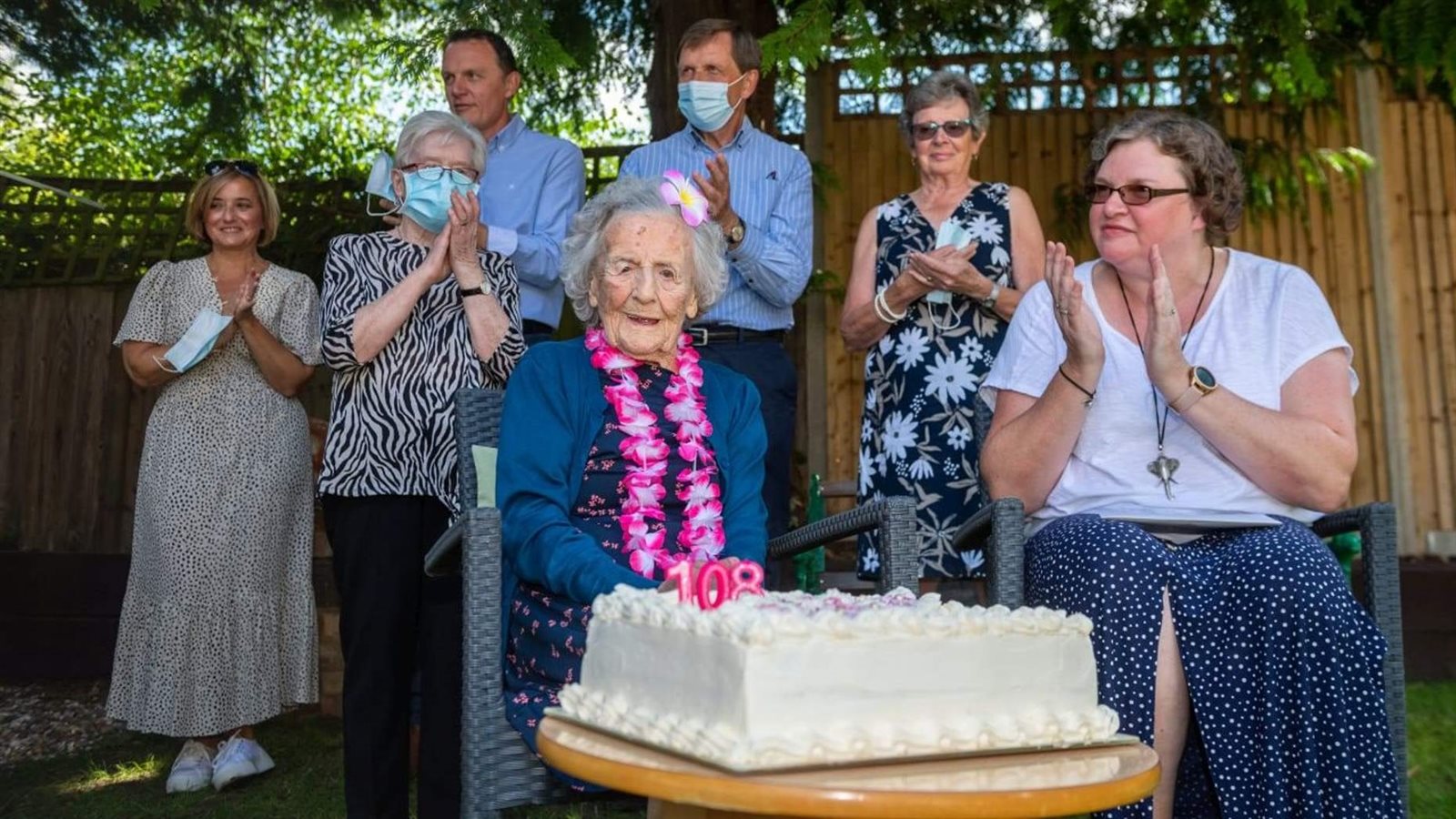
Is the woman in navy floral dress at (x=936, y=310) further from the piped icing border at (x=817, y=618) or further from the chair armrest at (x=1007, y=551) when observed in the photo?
the piped icing border at (x=817, y=618)

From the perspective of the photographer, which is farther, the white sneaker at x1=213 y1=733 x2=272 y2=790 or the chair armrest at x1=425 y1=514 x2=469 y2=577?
the white sneaker at x1=213 y1=733 x2=272 y2=790

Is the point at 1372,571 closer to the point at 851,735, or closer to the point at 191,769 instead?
the point at 851,735

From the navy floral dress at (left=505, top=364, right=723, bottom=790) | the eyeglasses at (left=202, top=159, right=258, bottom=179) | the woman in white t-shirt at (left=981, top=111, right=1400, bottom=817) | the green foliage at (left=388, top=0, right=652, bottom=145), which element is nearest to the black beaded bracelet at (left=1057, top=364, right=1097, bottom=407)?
the woman in white t-shirt at (left=981, top=111, right=1400, bottom=817)

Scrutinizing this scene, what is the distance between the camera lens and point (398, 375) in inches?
132

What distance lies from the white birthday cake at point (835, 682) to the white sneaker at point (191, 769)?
9.31 ft

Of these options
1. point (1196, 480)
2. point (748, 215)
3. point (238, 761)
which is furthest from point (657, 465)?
point (238, 761)

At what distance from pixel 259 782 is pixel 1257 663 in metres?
3.05

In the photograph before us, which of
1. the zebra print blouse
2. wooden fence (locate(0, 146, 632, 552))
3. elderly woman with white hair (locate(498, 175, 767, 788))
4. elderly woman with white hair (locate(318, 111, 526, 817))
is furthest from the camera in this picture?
wooden fence (locate(0, 146, 632, 552))

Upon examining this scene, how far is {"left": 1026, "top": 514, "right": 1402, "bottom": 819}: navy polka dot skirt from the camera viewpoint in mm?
2379

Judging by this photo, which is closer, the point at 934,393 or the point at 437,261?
the point at 437,261

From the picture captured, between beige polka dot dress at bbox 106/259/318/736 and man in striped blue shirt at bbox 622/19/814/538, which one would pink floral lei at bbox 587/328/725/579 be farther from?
beige polka dot dress at bbox 106/259/318/736

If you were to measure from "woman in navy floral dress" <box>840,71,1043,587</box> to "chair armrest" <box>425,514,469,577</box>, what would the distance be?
1337 mm

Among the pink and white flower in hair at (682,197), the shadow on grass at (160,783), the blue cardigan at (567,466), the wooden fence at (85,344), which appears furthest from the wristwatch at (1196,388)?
the wooden fence at (85,344)

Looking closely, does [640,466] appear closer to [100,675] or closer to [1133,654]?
[1133,654]
